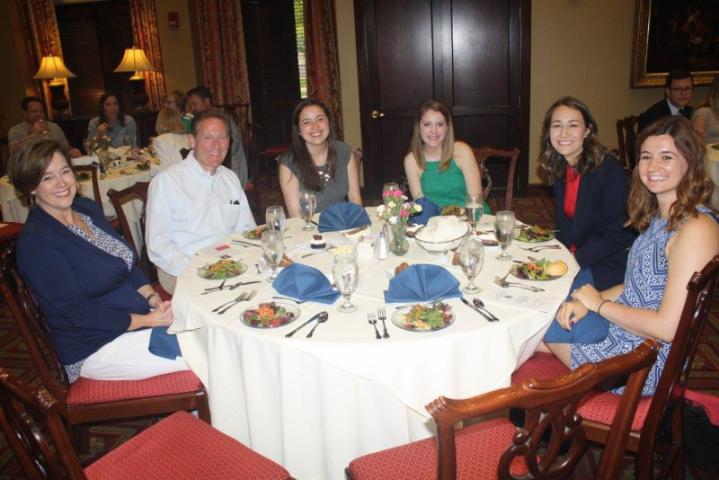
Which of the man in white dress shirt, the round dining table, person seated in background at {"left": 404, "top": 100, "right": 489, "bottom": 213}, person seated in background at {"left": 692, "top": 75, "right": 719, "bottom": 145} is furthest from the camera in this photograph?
person seated in background at {"left": 692, "top": 75, "right": 719, "bottom": 145}

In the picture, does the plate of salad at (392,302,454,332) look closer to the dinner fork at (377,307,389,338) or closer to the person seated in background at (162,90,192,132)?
the dinner fork at (377,307,389,338)

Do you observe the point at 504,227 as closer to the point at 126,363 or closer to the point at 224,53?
the point at 126,363

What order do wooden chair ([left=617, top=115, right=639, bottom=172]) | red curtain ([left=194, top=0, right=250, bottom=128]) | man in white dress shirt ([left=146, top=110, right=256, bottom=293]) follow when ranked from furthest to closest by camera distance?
red curtain ([left=194, top=0, right=250, bottom=128])
wooden chair ([left=617, top=115, right=639, bottom=172])
man in white dress shirt ([left=146, top=110, right=256, bottom=293])

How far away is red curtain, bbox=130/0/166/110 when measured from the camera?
7777mm

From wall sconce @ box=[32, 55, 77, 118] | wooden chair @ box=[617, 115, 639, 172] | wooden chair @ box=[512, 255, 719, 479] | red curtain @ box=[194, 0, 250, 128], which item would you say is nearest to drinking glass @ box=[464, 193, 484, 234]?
wooden chair @ box=[512, 255, 719, 479]

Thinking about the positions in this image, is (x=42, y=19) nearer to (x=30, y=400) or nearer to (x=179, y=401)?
(x=179, y=401)

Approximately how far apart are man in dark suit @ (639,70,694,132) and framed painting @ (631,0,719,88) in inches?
27.8

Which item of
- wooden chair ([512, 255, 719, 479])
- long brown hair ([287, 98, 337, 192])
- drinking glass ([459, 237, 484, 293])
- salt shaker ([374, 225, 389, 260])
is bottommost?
wooden chair ([512, 255, 719, 479])

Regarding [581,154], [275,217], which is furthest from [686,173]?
[275,217]

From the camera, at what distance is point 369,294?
196 cm

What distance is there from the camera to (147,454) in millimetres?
1635

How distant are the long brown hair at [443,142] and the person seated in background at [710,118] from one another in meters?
2.69

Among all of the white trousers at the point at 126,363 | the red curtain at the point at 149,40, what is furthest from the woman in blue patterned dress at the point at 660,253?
the red curtain at the point at 149,40

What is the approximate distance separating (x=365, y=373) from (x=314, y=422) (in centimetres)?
27
